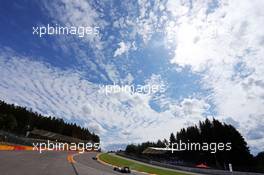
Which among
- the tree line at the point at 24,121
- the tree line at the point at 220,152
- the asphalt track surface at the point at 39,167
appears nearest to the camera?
the asphalt track surface at the point at 39,167

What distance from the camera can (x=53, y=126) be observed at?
517 feet

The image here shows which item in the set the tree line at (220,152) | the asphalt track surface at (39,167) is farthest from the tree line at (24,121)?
the asphalt track surface at (39,167)

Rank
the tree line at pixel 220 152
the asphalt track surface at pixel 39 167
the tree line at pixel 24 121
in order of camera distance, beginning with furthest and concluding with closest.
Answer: the tree line at pixel 24 121, the tree line at pixel 220 152, the asphalt track surface at pixel 39 167

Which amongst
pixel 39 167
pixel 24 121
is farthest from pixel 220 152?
pixel 24 121

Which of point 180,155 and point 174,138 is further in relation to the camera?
point 174,138

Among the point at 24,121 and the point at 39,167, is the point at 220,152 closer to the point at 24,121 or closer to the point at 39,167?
the point at 39,167

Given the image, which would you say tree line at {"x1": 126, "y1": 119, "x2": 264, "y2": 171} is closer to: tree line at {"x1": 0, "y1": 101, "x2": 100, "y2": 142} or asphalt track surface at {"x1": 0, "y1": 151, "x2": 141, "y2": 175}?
asphalt track surface at {"x1": 0, "y1": 151, "x2": 141, "y2": 175}

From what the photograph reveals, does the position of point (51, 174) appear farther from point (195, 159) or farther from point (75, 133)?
point (75, 133)

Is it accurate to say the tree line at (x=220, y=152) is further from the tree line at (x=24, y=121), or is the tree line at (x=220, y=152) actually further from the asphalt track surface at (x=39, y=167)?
the tree line at (x=24, y=121)

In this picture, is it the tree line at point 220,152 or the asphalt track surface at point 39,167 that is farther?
the tree line at point 220,152

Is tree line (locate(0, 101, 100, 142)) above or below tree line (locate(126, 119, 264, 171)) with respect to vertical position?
above

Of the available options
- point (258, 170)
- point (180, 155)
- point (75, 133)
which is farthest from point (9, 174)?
point (75, 133)

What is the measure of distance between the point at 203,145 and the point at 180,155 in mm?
13583

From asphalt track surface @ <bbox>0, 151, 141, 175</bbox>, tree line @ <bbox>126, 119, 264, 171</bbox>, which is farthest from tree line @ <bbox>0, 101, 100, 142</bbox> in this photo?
asphalt track surface @ <bbox>0, 151, 141, 175</bbox>
